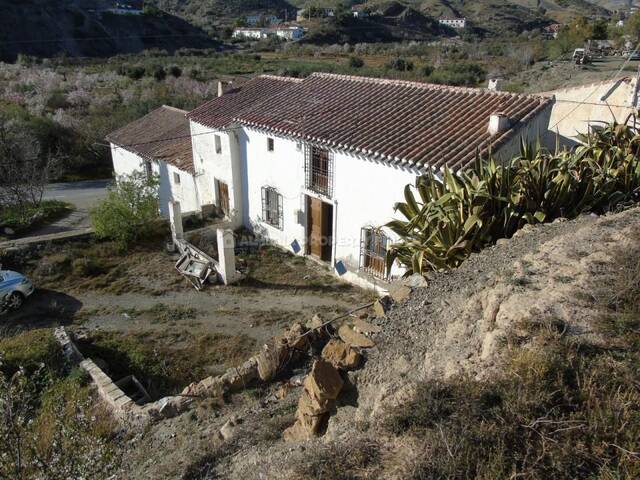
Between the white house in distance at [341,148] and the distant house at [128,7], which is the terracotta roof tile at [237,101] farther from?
the distant house at [128,7]

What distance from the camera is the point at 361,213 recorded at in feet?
38.4

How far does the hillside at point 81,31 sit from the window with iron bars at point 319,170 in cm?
5450

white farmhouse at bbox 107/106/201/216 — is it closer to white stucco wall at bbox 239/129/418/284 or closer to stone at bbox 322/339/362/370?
white stucco wall at bbox 239/129/418/284

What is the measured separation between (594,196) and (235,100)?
1180cm

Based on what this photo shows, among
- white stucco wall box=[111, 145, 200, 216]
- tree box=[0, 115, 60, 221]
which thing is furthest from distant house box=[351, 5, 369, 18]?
tree box=[0, 115, 60, 221]

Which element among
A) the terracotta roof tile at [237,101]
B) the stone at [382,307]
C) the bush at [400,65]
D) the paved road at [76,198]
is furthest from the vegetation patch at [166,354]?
the bush at [400,65]

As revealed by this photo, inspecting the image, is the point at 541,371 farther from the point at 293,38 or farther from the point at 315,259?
the point at 293,38

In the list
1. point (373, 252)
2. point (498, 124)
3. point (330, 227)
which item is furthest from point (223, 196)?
point (498, 124)

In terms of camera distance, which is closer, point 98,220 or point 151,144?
point 98,220

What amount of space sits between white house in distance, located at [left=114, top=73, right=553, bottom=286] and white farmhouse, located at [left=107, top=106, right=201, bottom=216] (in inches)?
69.6

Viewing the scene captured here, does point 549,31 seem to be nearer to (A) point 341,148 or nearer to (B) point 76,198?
(B) point 76,198

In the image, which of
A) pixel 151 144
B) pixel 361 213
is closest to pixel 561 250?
pixel 361 213

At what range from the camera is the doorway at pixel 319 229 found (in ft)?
42.4

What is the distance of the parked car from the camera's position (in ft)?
36.0
